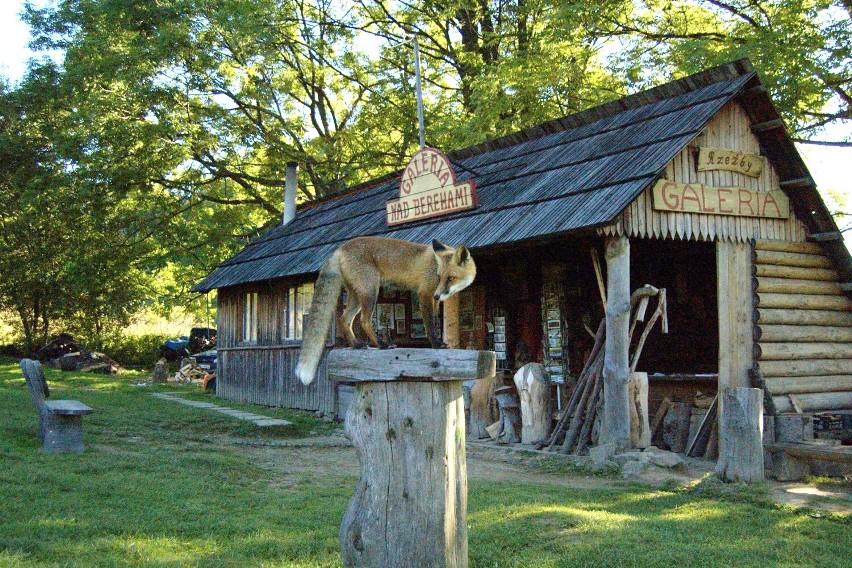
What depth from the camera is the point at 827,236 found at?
12445 millimetres

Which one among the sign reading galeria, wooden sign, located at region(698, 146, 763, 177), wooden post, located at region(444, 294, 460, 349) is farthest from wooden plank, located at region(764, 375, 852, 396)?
the sign reading galeria

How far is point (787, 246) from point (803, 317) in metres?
1.09

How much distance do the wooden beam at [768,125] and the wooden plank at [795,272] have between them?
1.98 m

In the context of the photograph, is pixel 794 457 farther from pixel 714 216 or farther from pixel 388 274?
pixel 388 274

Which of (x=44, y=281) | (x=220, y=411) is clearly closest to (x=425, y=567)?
(x=220, y=411)

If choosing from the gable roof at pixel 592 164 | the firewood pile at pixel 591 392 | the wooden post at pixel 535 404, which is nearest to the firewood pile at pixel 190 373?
the gable roof at pixel 592 164

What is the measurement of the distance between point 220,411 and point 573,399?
28.0ft

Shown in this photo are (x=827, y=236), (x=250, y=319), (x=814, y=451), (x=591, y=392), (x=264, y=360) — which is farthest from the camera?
(x=250, y=319)

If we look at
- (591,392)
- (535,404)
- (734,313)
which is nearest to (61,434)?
(535,404)

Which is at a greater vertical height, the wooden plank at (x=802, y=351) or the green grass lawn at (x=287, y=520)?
the wooden plank at (x=802, y=351)

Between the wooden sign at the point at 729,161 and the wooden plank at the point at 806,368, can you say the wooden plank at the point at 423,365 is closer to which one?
the wooden sign at the point at 729,161

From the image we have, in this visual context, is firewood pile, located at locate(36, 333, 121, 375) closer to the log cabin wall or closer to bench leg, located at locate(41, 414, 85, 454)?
the log cabin wall

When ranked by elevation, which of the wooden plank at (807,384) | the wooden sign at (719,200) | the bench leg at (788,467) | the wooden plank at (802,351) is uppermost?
the wooden sign at (719,200)

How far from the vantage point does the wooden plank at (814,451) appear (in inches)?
366
